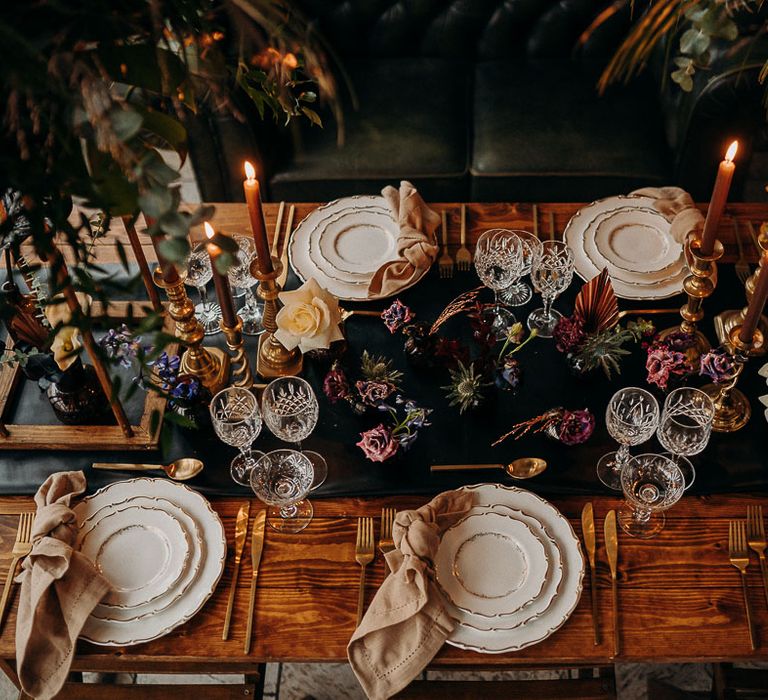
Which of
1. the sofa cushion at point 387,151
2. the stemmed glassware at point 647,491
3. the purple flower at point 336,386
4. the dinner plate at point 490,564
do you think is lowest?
the dinner plate at point 490,564

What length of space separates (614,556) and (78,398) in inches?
43.1

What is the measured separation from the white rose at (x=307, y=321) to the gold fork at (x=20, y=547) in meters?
0.59

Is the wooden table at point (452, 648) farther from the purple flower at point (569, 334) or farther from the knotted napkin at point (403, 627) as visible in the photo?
the purple flower at point (569, 334)

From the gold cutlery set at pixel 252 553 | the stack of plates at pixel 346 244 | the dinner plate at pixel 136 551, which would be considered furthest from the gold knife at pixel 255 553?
the stack of plates at pixel 346 244

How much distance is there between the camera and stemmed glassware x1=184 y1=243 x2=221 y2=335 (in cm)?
185

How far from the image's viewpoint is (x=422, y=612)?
144cm

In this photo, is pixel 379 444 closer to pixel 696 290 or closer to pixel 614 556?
pixel 614 556

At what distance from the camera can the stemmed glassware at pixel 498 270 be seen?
1860mm

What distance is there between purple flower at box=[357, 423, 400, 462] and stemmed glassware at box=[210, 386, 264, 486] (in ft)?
0.71

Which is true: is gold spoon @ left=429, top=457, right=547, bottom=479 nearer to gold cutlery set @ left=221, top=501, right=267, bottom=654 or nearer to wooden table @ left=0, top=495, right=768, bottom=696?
wooden table @ left=0, top=495, right=768, bottom=696

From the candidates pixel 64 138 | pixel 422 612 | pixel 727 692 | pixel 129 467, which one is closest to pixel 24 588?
pixel 129 467

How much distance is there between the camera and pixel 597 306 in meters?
1.74

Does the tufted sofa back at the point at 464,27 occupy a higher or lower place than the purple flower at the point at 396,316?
higher

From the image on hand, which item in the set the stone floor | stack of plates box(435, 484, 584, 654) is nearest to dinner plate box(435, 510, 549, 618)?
stack of plates box(435, 484, 584, 654)
